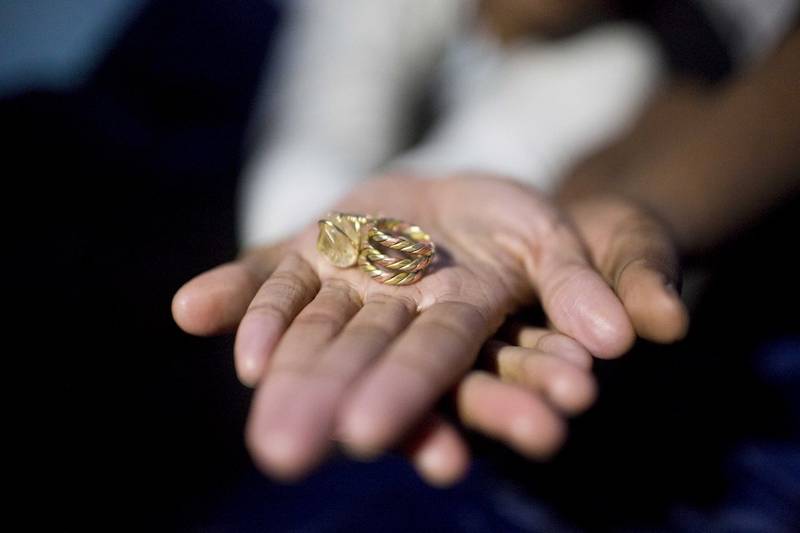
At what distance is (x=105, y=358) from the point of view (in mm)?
2822

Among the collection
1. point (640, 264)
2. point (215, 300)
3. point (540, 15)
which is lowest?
point (215, 300)

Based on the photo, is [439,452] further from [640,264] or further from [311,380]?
[640,264]

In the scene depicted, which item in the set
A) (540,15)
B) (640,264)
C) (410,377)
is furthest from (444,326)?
(540,15)

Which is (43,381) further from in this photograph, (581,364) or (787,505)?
(787,505)

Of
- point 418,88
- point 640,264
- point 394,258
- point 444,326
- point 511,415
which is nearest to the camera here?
point 511,415

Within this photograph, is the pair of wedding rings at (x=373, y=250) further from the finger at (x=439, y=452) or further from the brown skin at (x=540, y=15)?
the brown skin at (x=540, y=15)

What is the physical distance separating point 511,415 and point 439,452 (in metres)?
0.18

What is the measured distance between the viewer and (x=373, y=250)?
179cm

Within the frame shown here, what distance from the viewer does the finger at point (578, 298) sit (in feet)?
4.83

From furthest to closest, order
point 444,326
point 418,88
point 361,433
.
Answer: point 418,88 → point 444,326 → point 361,433

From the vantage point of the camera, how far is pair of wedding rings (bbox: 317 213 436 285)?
5.75ft

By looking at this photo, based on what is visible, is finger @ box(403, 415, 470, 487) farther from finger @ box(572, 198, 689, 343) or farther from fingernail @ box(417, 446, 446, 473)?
finger @ box(572, 198, 689, 343)

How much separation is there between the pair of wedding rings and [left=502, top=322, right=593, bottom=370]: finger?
0.35 metres

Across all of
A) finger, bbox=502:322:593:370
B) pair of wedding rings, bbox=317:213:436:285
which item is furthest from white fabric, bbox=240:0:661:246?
finger, bbox=502:322:593:370
